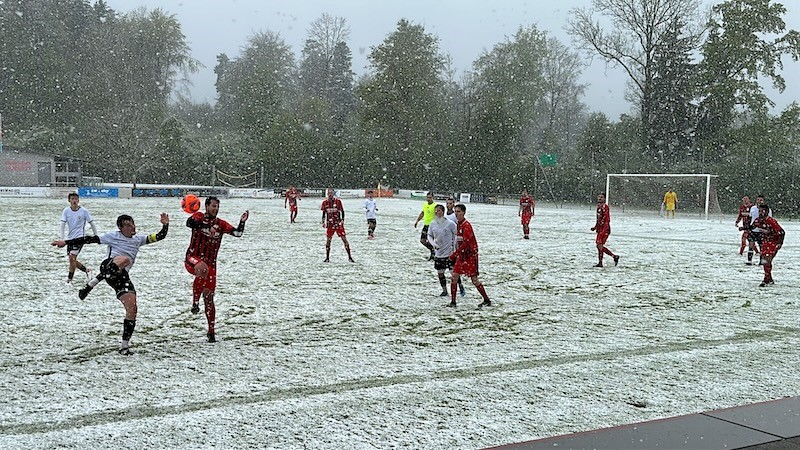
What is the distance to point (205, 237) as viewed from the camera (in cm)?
945

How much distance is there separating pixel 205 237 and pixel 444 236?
450 cm

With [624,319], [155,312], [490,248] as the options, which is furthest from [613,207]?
[155,312]

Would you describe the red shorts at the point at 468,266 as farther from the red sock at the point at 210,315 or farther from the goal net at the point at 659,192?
the goal net at the point at 659,192

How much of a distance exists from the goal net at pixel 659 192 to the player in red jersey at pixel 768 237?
28.5 meters

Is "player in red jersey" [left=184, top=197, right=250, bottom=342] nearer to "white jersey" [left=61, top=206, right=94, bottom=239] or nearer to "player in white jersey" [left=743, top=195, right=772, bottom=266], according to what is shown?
"white jersey" [left=61, top=206, right=94, bottom=239]

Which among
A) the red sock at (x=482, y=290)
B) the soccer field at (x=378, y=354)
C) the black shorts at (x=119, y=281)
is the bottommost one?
the soccer field at (x=378, y=354)

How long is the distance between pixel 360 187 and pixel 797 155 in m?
34.0

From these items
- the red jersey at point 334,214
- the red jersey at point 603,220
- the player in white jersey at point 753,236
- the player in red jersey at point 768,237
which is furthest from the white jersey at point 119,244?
the player in white jersey at point 753,236

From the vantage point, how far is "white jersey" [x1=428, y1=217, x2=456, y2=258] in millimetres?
12523

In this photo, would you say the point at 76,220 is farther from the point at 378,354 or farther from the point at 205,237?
the point at 378,354

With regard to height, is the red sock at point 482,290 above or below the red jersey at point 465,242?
below

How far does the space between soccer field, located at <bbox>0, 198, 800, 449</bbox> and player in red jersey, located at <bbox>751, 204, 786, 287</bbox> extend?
74cm

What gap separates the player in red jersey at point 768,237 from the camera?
1488cm

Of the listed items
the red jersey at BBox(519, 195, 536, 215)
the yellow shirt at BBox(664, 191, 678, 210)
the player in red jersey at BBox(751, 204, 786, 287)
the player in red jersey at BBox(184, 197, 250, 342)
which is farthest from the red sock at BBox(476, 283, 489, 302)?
the yellow shirt at BBox(664, 191, 678, 210)
